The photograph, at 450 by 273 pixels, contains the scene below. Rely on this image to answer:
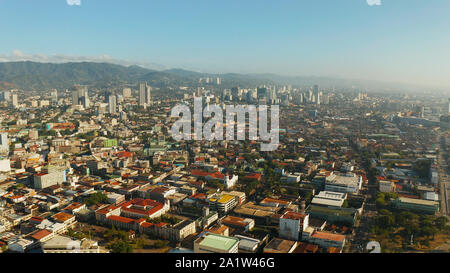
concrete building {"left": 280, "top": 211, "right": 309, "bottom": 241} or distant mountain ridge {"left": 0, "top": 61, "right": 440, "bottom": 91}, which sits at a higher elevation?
distant mountain ridge {"left": 0, "top": 61, "right": 440, "bottom": 91}

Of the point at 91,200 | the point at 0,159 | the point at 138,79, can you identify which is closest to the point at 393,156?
the point at 91,200

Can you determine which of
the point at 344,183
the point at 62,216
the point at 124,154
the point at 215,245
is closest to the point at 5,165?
the point at 124,154

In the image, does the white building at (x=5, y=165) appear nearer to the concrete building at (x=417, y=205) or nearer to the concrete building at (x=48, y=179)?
the concrete building at (x=48, y=179)

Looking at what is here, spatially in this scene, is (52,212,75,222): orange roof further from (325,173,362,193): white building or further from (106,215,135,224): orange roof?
(325,173,362,193): white building

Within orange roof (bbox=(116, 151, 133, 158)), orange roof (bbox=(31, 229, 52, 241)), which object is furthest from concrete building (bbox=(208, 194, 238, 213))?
orange roof (bbox=(116, 151, 133, 158))

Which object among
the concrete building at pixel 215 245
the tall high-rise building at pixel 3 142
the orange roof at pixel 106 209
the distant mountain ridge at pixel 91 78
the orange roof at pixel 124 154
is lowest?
the orange roof at pixel 106 209

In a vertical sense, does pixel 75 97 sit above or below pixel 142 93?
below

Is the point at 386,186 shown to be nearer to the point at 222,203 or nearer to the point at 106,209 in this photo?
the point at 222,203

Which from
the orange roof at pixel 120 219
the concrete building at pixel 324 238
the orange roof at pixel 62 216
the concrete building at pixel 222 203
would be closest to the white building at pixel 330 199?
the concrete building at pixel 324 238

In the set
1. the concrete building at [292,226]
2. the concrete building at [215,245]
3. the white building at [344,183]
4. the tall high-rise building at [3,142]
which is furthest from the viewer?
the tall high-rise building at [3,142]

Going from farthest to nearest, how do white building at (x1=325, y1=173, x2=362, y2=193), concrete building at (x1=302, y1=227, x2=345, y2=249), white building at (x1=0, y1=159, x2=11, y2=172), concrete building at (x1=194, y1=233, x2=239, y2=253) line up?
1. white building at (x1=0, y1=159, x2=11, y2=172)
2. white building at (x1=325, y1=173, x2=362, y2=193)
3. concrete building at (x1=302, y1=227, x2=345, y2=249)
4. concrete building at (x1=194, y1=233, x2=239, y2=253)

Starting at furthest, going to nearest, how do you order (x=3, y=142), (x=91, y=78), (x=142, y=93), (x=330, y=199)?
(x=91, y=78), (x=142, y=93), (x=3, y=142), (x=330, y=199)
